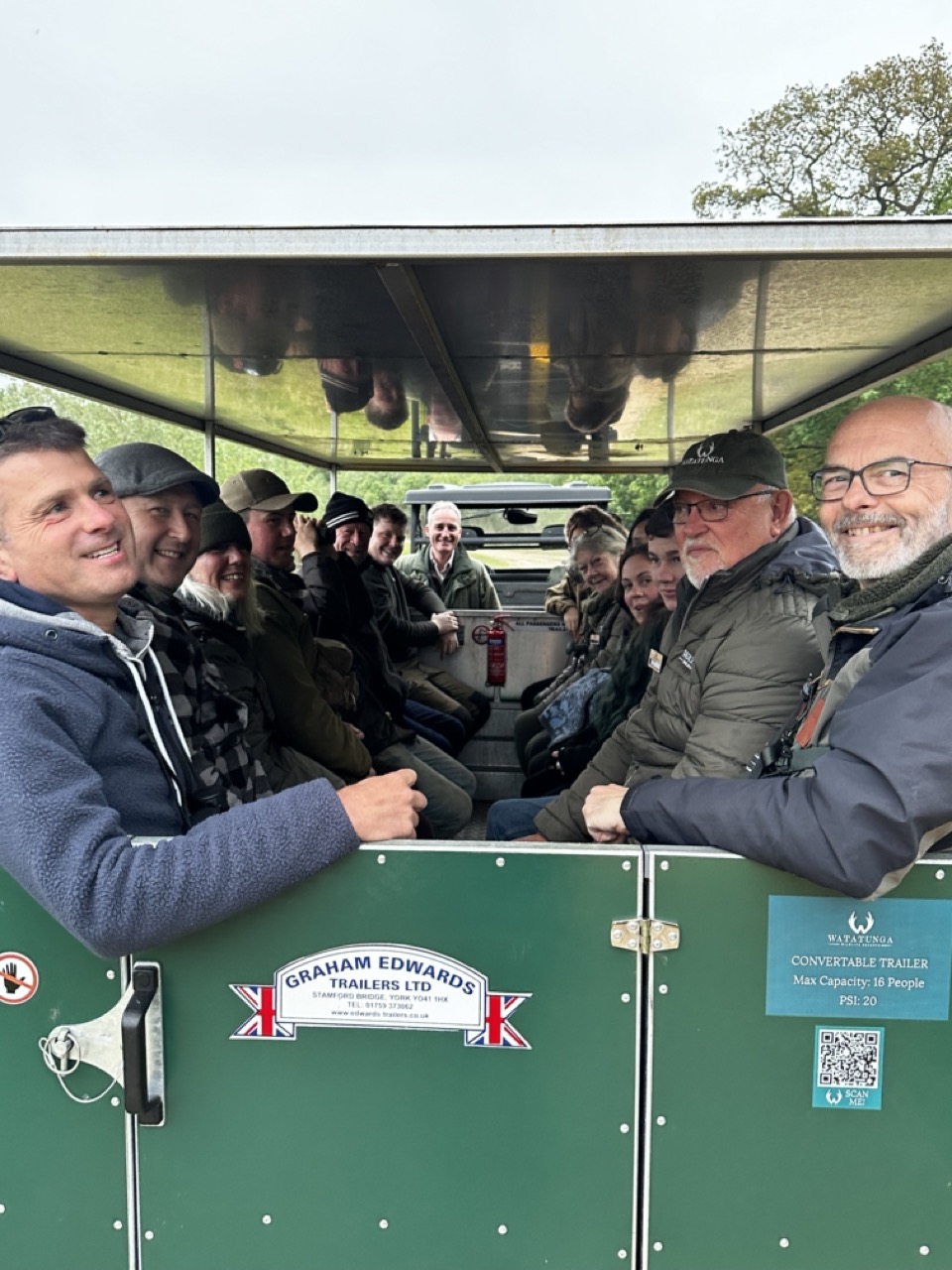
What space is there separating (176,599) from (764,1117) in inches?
85.5

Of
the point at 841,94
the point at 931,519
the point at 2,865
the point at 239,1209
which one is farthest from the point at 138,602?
the point at 841,94

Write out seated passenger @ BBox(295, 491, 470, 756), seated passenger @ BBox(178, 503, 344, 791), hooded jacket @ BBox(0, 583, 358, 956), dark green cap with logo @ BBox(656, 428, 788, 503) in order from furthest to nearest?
seated passenger @ BBox(295, 491, 470, 756) → seated passenger @ BBox(178, 503, 344, 791) → dark green cap with logo @ BBox(656, 428, 788, 503) → hooded jacket @ BBox(0, 583, 358, 956)

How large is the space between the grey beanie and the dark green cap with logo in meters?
1.44

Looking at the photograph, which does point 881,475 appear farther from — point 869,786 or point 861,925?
point 861,925

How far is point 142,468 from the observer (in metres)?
2.69

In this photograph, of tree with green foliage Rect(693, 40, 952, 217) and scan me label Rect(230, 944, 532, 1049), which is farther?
tree with green foliage Rect(693, 40, 952, 217)

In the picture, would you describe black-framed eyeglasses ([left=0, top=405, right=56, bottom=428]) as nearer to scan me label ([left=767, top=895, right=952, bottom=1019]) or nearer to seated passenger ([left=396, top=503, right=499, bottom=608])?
scan me label ([left=767, top=895, right=952, bottom=1019])

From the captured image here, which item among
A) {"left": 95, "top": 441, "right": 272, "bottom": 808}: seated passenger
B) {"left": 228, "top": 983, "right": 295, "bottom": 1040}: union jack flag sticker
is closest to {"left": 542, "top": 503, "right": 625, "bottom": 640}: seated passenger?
{"left": 95, "top": 441, "right": 272, "bottom": 808}: seated passenger

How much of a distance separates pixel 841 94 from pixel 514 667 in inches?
884

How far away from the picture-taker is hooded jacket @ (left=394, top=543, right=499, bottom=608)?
711 cm

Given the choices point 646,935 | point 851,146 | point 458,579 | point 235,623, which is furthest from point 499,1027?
point 851,146

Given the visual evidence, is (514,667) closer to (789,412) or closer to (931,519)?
(789,412)

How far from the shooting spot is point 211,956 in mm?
1563

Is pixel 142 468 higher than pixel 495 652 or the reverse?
higher
